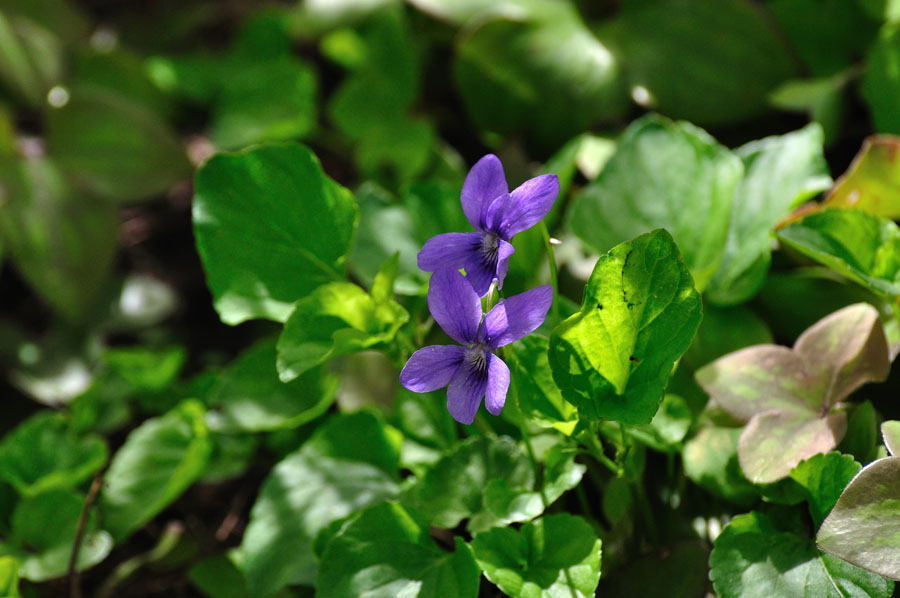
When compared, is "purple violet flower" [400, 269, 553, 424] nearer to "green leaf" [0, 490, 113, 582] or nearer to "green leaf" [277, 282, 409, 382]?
"green leaf" [277, 282, 409, 382]

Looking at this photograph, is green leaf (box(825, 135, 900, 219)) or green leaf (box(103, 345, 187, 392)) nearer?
green leaf (box(825, 135, 900, 219))

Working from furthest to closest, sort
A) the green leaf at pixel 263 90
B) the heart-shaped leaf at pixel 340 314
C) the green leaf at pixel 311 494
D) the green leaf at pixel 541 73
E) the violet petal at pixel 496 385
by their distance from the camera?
the green leaf at pixel 263 90
the green leaf at pixel 541 73
the green leaf at pixel 311 494
the heart-shaped leaf at pixel 340 314
the violet petal at pixel 496 385

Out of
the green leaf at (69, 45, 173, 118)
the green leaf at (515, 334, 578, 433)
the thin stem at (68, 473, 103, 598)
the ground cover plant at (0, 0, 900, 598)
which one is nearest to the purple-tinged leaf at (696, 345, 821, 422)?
the ground cover plant at (0, 0, 900, 598)

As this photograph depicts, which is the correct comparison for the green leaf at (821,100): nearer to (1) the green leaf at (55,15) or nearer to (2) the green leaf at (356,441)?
(2) the green leaf at (356,441)

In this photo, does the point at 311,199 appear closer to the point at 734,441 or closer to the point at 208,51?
the point at 734,441

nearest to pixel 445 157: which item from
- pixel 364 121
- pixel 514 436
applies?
pixel 364 121

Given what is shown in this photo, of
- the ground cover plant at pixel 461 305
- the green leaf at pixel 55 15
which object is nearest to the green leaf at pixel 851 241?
the ground cover plant at pixel 461 305
